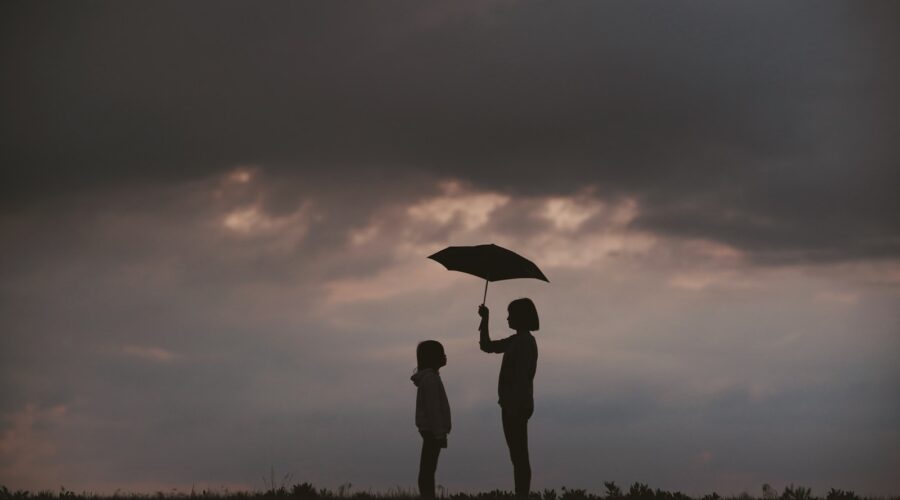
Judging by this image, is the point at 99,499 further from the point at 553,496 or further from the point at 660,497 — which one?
the point at 660,497

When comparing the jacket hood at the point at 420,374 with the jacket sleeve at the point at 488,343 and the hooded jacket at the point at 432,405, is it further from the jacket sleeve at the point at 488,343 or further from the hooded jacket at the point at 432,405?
the jacket sleeve at the point at 488,343

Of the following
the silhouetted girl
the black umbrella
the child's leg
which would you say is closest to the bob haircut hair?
the silhouetted girl

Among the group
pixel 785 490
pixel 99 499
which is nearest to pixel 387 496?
pixel 99 499

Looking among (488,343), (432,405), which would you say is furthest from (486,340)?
(432,405)

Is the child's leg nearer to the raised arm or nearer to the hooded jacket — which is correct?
the hooded jacket

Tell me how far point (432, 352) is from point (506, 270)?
1700 mm

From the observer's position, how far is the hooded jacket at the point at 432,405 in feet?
40.9

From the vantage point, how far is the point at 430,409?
12484mm

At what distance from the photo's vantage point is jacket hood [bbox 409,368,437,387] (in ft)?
41.3

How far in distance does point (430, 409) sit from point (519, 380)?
4.02 ft

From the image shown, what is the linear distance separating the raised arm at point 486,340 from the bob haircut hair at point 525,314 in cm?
38

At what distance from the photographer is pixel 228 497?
1409 cm

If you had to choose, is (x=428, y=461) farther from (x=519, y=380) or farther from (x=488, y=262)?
(x=488, y=262)

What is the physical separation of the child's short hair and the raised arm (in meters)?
0.58
